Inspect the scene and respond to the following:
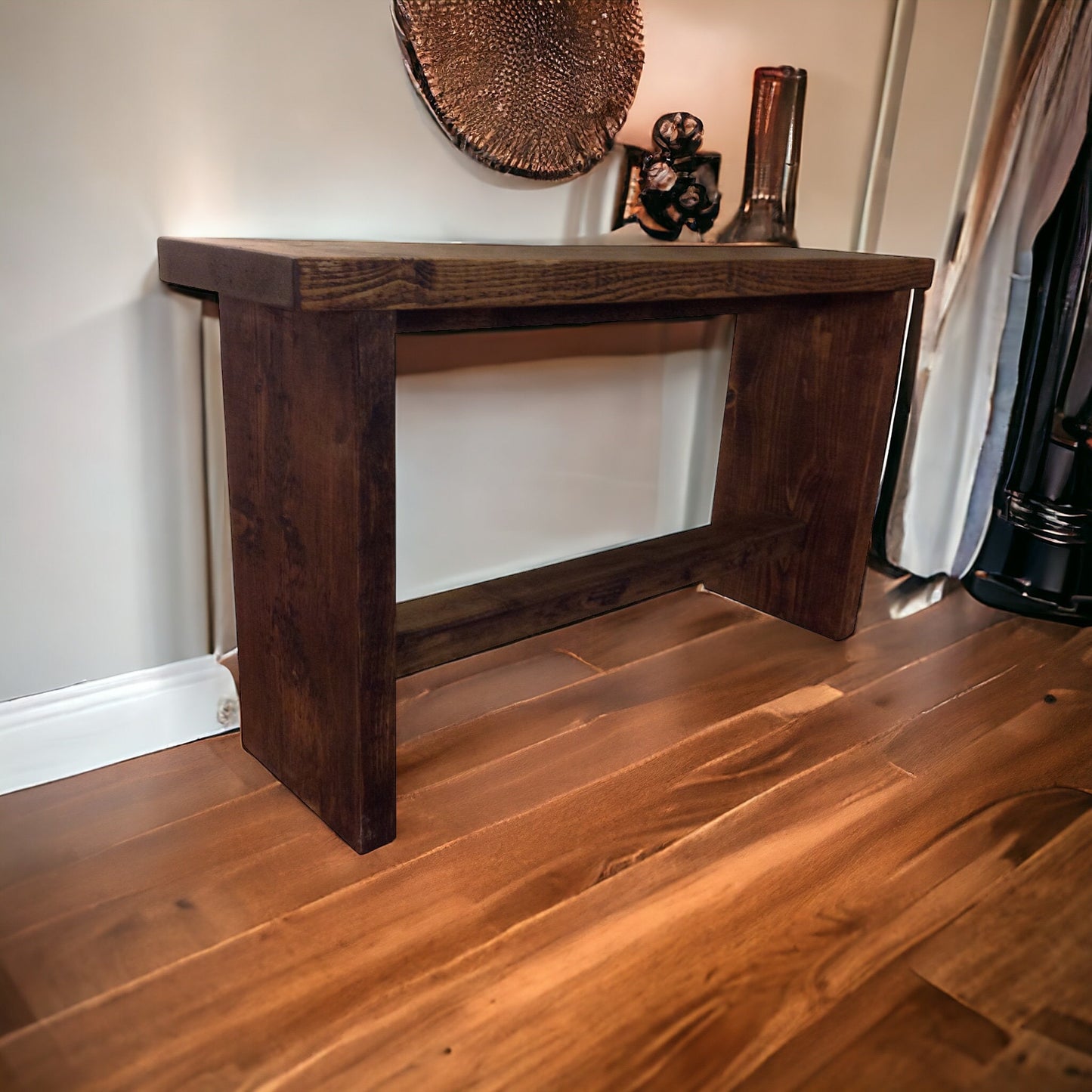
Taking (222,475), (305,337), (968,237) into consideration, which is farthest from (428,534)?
(968,237)

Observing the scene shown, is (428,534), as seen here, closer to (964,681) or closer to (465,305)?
(465,305)

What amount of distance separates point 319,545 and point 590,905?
566 millimetres

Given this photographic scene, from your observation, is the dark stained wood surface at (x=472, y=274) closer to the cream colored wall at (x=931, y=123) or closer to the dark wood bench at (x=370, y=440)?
the dark wood bench at (x=370, y=440)

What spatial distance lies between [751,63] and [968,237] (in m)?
0.65

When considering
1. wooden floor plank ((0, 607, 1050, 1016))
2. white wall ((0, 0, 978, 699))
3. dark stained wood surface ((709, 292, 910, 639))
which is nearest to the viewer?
wooden floor plank ((0, 607, 1050, 1016))

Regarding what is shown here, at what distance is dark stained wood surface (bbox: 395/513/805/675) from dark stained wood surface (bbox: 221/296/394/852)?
10 centimetres

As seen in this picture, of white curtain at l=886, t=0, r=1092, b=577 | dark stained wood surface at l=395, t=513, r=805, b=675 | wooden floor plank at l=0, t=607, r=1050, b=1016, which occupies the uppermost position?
white curtain at l=886, t=0, r=1092, b=577

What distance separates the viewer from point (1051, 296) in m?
2.21

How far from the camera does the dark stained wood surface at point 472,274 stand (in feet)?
3.62

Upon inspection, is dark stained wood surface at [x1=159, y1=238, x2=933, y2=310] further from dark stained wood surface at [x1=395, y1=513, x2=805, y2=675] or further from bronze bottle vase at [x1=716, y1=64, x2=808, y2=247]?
dark stained wood surface at [x1=395, y1=513, x2=805, y2=675]

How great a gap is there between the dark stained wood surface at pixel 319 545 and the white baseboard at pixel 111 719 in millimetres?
138

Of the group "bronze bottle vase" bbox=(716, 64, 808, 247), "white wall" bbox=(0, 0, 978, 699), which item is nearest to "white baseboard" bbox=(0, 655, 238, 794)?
"white wall" bbox=(0, 0, 978, 699)

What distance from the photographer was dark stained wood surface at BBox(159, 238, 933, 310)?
110 centimetres

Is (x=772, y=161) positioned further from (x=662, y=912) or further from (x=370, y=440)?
(x=662, y=912)
